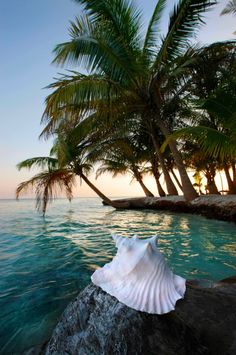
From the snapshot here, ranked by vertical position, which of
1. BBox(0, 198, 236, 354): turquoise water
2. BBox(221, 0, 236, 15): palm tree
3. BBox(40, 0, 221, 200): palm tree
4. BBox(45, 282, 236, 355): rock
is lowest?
BBox(0, 198, 236, 354): turquoise water

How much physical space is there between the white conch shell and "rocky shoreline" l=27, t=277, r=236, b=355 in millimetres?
96

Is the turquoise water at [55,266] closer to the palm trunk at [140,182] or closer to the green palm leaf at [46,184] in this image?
the green palm leaf at [46,184]

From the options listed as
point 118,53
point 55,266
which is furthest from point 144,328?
point 118,53

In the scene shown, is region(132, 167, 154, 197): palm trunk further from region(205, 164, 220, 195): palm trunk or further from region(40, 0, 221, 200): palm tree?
region(40, 0, 221, 200): palm tree

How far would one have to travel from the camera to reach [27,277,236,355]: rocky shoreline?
1353 mm

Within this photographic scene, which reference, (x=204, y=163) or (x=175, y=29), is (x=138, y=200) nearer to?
(x=204, y=163)

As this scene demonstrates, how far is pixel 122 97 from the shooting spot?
9367 mm

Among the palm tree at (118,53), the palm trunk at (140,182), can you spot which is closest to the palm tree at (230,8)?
the palm tree at (118,53)

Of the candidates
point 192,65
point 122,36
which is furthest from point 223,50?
point 122,36

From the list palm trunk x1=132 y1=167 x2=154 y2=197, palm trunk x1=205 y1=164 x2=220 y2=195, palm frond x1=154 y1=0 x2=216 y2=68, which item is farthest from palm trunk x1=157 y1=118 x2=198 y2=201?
palm trunk x1=132 y1=167 x2=154 y2=197

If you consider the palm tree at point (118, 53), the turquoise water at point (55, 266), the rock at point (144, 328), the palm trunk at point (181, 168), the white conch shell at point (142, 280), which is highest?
the palm tree at point (118, 53)

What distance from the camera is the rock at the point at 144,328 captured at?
1353mm

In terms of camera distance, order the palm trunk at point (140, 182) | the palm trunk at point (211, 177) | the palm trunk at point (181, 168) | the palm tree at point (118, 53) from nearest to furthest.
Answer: the palm tree at point (118, 53) → the palm trunk at point (181, 168) → the palm trunk at point (211, 177) → the palm trunk at point (140, 182)

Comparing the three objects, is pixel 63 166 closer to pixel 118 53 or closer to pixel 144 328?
pixel 118 53
